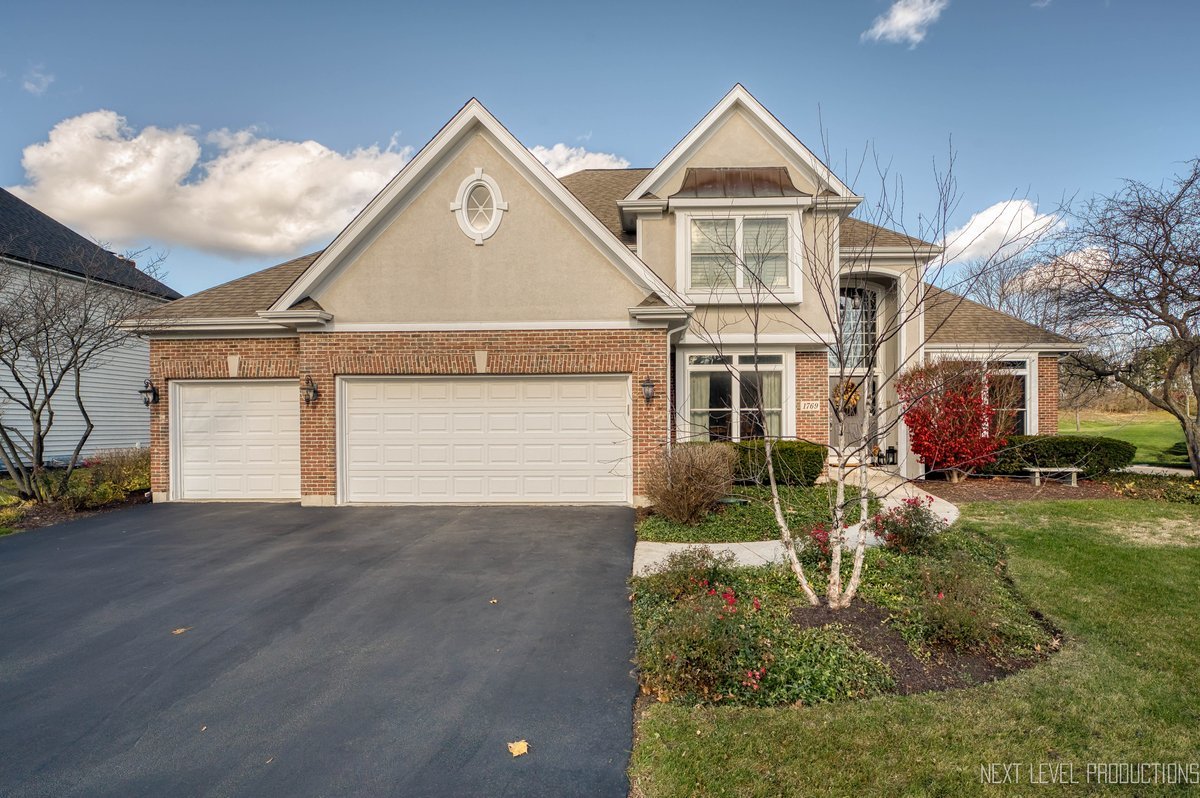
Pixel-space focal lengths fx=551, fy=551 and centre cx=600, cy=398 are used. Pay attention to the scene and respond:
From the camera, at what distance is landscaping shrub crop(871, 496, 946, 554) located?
261 inches

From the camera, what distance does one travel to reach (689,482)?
27.3 feet

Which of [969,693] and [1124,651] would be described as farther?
[1124,651]

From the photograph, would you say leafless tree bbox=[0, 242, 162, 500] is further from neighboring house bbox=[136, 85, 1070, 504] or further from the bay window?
the bay window

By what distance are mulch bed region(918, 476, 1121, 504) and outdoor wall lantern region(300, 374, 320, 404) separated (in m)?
11.6

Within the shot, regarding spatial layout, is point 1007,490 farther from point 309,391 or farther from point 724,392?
point 309,391

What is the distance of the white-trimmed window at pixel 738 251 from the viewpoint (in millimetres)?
11547

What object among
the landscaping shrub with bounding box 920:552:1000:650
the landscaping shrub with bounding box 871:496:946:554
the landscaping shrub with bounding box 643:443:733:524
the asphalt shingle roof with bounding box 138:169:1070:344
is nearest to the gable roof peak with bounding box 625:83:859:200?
the asphalt shingle roof with bounding box 138:169:1070:344

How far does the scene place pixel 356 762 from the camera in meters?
3.13

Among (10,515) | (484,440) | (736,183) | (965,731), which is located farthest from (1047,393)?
(10,515)

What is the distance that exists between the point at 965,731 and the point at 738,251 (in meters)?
9.89

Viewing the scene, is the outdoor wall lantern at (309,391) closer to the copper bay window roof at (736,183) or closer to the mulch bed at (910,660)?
the copper bay window roof at (736,183)

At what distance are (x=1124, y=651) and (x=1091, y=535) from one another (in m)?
4.05

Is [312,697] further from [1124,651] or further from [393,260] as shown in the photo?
[393,260]

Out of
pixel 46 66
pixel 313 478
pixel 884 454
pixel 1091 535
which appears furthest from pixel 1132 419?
pixel 46 66
